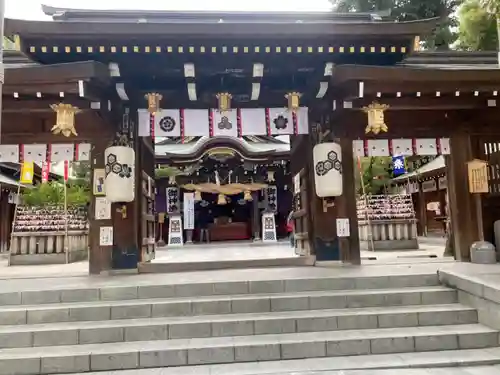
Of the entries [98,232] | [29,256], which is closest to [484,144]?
[98,232]

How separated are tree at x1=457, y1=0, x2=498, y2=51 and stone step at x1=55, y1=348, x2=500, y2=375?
29.8ft

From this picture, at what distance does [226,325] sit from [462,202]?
5.64 meters

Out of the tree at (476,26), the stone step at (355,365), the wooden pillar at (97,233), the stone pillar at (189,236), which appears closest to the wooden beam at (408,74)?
the tree at (476,26)

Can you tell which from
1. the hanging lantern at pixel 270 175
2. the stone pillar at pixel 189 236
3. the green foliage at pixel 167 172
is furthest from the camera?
the stone pillar at pixel 189 236

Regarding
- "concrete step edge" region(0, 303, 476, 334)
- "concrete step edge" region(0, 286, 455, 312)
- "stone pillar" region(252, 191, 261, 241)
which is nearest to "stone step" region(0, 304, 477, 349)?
"concrete step edge" region(0, 303, 476, 334)

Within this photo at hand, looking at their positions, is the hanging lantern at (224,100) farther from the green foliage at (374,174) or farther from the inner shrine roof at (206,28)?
the green foliage at (374,174)

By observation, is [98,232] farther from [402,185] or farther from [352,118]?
[402,185]

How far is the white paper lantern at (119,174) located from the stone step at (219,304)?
7.11 feet

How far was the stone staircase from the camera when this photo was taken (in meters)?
4.24

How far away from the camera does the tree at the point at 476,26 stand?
429 inches

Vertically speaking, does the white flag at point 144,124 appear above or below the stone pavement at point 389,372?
above

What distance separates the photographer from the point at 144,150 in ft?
27.0

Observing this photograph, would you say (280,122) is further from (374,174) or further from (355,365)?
(374,174)

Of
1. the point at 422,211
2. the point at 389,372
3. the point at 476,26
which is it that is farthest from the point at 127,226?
the point at 422,211
